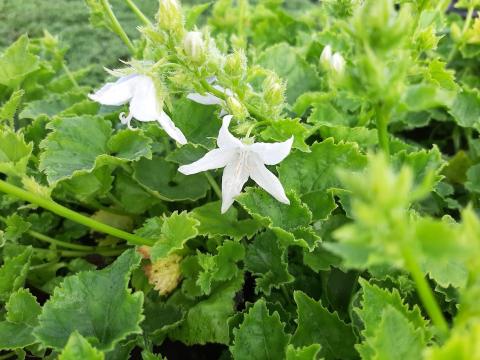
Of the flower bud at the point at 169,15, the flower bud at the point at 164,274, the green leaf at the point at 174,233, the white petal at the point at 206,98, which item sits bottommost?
the flower bud at the point at 164,274

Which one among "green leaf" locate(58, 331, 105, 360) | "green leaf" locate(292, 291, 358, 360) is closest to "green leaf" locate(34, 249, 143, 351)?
"green leaf" locate(58, 331, 105, 360)

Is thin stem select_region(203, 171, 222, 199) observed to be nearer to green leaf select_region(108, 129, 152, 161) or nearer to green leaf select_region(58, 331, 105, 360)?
green leaf select_region(108, 129, 152, 161)

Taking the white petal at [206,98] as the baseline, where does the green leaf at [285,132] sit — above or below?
below

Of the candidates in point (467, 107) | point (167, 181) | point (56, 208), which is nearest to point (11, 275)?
point (56, 208)

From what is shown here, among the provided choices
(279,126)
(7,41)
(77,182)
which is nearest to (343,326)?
(279,126)

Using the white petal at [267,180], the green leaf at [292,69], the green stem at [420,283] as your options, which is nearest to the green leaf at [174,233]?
the white petal at [267,180]

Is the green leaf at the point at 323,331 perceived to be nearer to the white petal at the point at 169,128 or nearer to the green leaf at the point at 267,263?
the green leaf at the point at 267,263

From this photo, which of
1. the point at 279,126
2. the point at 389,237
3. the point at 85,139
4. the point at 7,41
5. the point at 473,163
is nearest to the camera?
the point at 389,237

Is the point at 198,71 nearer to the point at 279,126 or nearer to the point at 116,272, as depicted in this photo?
the point at 279,126
